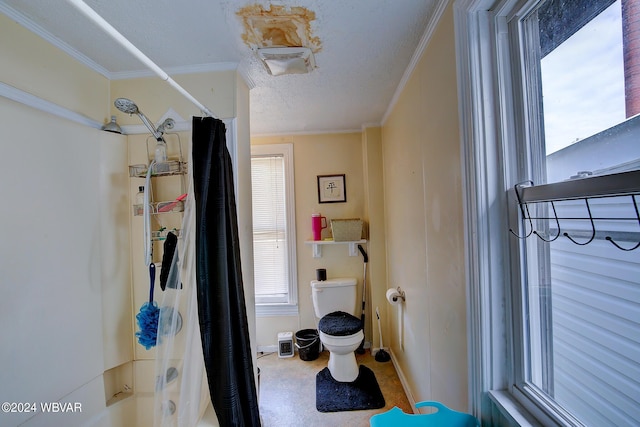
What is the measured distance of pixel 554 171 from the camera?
675 millimetres

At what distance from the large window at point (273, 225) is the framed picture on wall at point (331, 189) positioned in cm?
31

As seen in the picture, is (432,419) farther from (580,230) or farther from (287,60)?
(287,60)

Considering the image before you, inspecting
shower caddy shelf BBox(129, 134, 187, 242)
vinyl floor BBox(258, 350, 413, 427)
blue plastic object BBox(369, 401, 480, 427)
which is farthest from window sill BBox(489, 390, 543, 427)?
shower caddy shelf BBox(129, 134, 187, 242)

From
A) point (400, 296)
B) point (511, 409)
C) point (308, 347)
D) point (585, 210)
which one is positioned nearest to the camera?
point (585, 210)

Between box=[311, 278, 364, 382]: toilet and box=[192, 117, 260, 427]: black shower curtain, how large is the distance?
906 mm

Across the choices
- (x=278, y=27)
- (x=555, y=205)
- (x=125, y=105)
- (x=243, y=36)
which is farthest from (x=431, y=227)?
(x=125, y=105)

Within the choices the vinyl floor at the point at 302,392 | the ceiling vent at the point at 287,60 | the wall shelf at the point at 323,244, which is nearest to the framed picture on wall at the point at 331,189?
the wall shelf at the point at 323,244

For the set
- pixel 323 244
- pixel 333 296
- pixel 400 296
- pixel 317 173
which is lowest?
pixel 333 296

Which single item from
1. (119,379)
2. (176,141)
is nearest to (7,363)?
(119,379)

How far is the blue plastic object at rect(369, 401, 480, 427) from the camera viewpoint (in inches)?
Answer: 32.9

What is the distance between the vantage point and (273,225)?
261 cm

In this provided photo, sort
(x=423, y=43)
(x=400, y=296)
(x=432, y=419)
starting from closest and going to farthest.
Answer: (x=432, y=419) → (x=423, y=43) → (x=400, y=296)

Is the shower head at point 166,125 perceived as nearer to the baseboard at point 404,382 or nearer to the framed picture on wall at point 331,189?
the framed picture on wall at point 331,189

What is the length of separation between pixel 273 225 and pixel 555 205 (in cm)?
226
